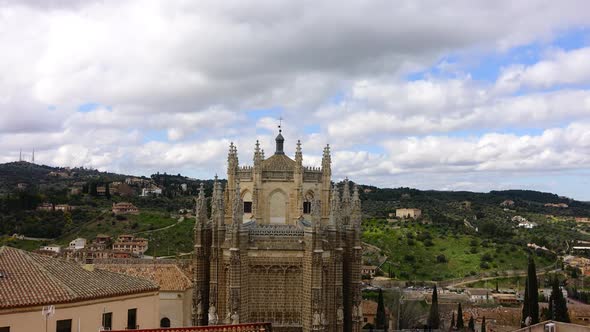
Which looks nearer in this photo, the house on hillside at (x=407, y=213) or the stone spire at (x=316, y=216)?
the stone spire at (x=316, y=216)

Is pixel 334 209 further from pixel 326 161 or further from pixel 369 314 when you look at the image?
pixel 369 314

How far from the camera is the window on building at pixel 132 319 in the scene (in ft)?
60.3

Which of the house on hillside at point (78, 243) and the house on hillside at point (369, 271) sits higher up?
the house on hillside at point (78, 243)

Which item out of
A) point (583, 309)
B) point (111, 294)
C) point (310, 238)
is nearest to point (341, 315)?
point (310, 238)

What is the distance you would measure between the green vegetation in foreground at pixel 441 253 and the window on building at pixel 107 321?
56.9 metres

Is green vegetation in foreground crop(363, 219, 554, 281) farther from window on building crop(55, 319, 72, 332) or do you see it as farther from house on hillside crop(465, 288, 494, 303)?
window on building crop(55, 319, 72, 332)

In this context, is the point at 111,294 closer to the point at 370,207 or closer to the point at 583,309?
the point at 583,309

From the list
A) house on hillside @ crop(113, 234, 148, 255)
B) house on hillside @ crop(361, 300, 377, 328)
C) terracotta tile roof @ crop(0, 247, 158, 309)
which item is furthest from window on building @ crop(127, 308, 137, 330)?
house on hillside @ crop(113, 234, 148, 255)

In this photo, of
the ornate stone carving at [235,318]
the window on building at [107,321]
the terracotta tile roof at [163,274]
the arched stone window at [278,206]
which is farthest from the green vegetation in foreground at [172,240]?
the window on building at [107,321]

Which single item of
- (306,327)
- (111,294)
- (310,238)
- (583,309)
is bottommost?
(583,309)

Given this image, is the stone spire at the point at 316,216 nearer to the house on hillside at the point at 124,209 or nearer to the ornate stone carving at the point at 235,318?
the ornate stone carving at the point at 235,318

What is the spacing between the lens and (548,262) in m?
84.6

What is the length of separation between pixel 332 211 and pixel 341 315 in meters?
4.41

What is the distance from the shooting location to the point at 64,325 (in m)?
16.1
